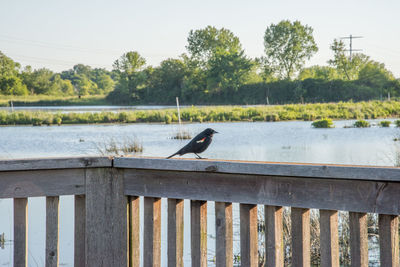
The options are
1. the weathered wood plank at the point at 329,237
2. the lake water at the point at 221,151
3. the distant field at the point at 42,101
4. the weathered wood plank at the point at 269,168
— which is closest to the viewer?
the weathered wood plank at the point at 269,168

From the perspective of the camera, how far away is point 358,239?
5.82 ft

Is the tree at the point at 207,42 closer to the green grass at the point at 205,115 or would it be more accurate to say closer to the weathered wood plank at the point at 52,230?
the green grass at the point at 205,115

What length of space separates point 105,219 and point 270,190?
0.75m

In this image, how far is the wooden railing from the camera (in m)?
1.75

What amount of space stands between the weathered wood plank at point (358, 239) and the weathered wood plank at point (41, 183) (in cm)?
115

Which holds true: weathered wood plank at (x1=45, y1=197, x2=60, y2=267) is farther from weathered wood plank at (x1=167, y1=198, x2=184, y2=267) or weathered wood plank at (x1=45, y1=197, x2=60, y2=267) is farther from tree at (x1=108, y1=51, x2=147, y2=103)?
tree at (x1=108, y1=51, x2=147, y2=103)

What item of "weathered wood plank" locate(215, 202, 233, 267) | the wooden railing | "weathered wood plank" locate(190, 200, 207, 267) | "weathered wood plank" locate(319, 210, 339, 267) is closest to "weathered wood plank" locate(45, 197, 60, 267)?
the wooden railing

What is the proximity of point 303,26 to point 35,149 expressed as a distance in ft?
201

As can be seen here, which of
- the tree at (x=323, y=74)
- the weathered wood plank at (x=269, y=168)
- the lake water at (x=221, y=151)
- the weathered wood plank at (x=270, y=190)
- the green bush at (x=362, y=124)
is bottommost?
the lake water at (x=221, y=151)

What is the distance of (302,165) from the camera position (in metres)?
1.80

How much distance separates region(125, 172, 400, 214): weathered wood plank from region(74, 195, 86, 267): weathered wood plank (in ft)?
0.71

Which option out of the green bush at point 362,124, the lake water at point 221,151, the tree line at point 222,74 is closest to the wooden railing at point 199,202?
the lake water at point 221,151

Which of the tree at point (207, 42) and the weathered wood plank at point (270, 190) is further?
the tree at point (207, 42)

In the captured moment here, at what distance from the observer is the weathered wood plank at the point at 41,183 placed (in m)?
2.04
